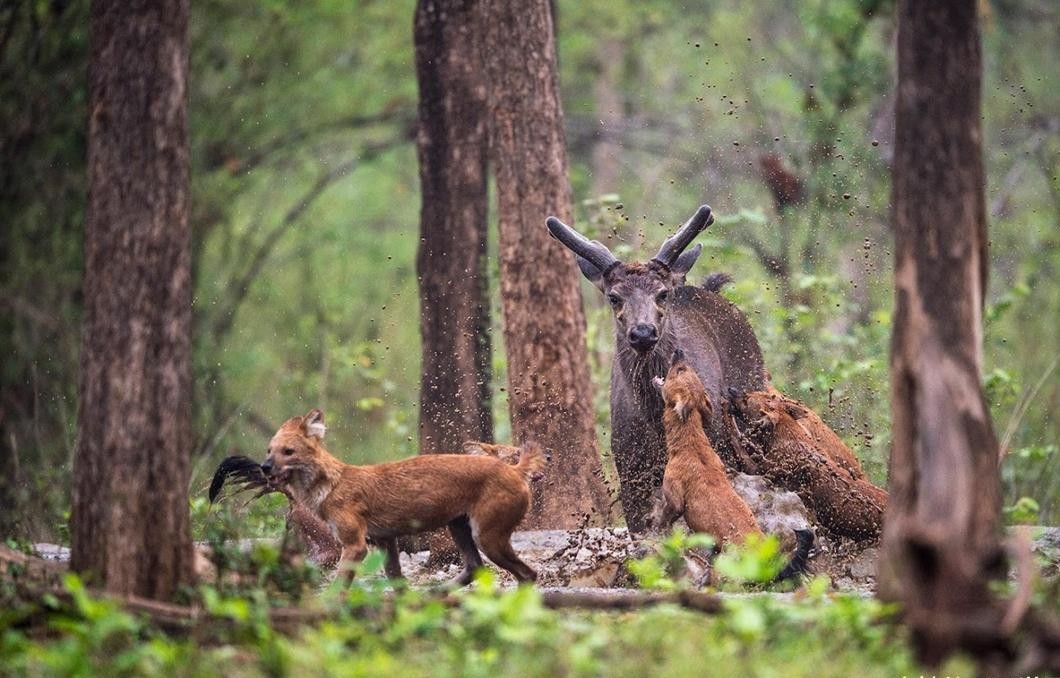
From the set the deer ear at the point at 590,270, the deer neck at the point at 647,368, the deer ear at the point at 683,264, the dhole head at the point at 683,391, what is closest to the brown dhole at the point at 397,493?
the dhole head at the point at 683,391

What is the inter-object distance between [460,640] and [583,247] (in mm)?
6273

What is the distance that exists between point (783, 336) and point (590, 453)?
15.0 feet

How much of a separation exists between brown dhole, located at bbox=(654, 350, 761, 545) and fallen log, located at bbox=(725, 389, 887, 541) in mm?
455

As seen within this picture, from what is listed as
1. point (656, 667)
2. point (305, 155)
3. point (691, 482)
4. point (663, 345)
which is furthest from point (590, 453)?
point (305, 155)

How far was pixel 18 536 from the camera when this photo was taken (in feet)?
37.8

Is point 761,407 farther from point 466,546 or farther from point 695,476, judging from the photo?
point 466,546

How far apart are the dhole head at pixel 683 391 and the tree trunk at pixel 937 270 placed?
3745 millimetres

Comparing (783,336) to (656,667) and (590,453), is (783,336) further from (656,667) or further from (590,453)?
(656,667)

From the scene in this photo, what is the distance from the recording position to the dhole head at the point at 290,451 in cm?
1016

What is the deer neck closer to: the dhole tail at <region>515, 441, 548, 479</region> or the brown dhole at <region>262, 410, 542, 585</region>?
the dhole tail at <region>515, 441, 548, 479</region>

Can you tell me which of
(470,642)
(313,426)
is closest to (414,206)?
(313,426)

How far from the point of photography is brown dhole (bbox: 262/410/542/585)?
10.2 m

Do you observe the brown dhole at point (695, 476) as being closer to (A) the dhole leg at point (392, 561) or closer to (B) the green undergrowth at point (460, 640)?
(A) the dhole leg at point (392, 561)

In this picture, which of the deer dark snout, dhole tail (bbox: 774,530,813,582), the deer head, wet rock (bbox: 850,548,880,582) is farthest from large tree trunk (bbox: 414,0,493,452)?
dhole tail (bbox: 774,530,813,582)
